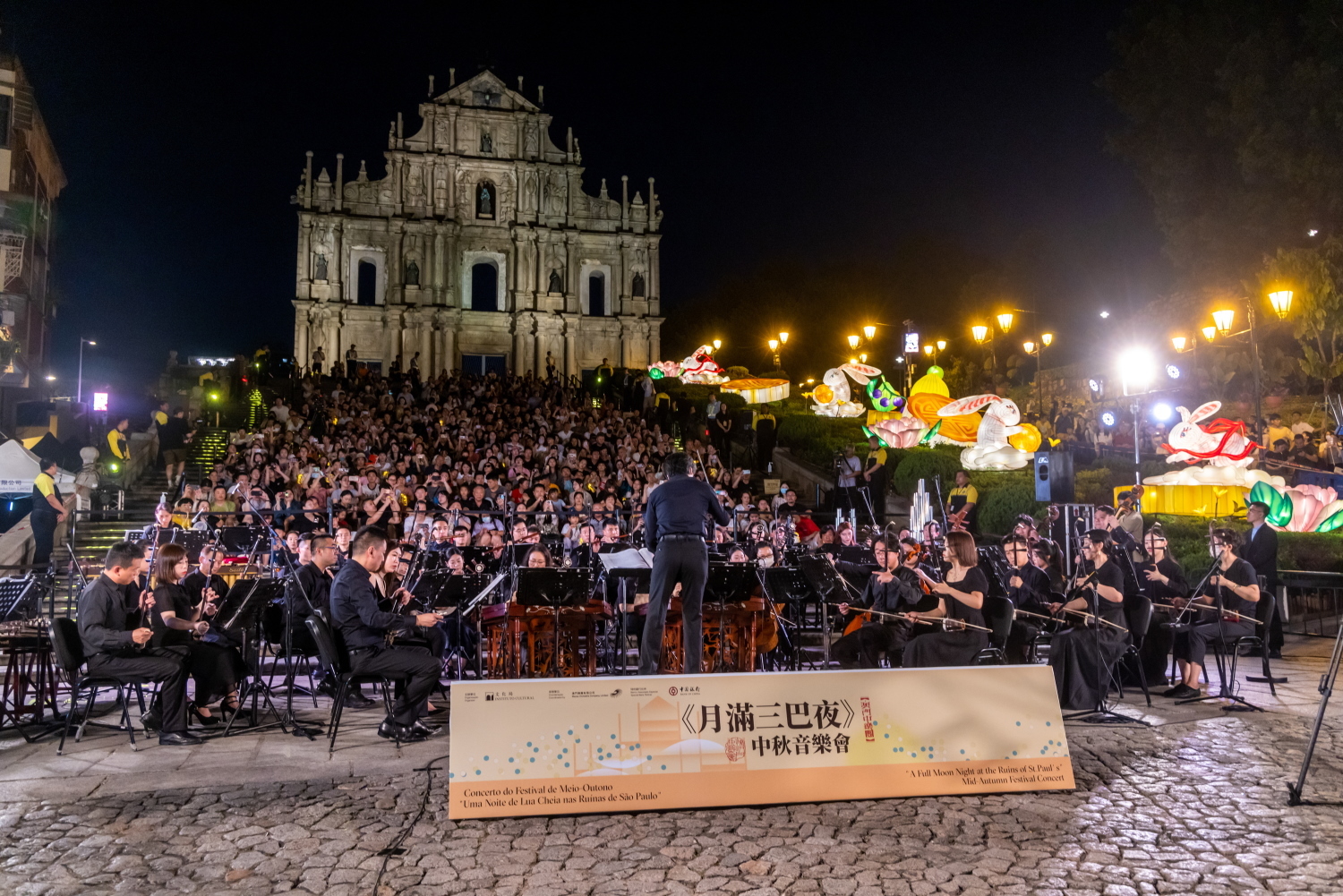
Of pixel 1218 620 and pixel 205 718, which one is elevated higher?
pixel 1218 620

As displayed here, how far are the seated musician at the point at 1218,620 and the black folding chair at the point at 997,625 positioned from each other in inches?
58.5

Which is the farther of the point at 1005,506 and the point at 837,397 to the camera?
the point at 837,397

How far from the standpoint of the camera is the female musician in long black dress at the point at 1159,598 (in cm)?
820

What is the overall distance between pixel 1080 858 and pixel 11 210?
33302 millimetres

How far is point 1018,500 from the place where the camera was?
53.1 ft

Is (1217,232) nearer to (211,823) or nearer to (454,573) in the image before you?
(454,573)

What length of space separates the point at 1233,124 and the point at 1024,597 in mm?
23968

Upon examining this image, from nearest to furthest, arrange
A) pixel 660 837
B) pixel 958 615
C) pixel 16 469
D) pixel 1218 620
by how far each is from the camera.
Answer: pixel 660 837 → pixel 958 615 → pixel 1218 620 → pixel 16 469

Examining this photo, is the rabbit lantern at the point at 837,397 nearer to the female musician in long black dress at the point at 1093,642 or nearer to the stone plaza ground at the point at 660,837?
the female musician in long black dress at the point at 1093,642

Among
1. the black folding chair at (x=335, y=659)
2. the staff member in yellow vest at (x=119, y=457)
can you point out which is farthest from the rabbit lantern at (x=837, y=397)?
the black folding chair at (x=335, y=659)

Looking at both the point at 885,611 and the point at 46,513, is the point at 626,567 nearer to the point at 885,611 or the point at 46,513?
the point at 885,611

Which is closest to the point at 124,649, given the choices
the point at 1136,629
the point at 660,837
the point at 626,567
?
the point at 626,567

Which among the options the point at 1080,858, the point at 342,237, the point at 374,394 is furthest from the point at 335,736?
the point at 342,237

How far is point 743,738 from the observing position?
4.77 metres
